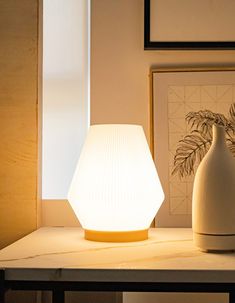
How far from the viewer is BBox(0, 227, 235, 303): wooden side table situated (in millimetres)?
926

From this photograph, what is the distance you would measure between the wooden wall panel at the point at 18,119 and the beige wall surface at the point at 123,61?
0.19 m

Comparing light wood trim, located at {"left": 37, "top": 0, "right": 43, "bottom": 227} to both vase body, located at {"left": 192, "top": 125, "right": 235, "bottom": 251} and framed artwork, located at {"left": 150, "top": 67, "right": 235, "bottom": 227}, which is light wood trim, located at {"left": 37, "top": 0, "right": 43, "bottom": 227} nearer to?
framed artwork, located at {"left": 150, "top": 67, "right": 235, "bottom": 227}

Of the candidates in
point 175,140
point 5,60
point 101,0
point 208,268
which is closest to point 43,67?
point 5,60

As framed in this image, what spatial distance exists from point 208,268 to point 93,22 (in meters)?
0.91

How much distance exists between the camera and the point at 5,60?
151cm

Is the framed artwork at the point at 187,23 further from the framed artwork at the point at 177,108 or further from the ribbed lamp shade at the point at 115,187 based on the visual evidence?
the ribbed lamp shade at the point at 115,187

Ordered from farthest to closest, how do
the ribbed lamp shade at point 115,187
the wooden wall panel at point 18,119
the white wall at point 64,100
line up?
the white wall at point 64,100 → the wooden wall panel at point 18,119 → the ribbed lamp shade at point 115,187

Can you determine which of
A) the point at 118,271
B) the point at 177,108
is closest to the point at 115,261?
the point at 118,271

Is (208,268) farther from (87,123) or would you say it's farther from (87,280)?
(87,123)

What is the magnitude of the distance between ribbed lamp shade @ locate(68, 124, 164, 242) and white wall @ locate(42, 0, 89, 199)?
370mm

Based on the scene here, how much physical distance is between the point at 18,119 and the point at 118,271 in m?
0.73

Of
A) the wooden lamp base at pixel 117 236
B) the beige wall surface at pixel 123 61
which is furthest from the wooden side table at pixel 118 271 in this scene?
the beige wall surface at pixel 123 61

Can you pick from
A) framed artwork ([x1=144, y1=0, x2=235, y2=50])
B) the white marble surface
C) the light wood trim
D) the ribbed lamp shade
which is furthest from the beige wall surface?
the white marble surface

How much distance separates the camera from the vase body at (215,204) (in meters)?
1.06
